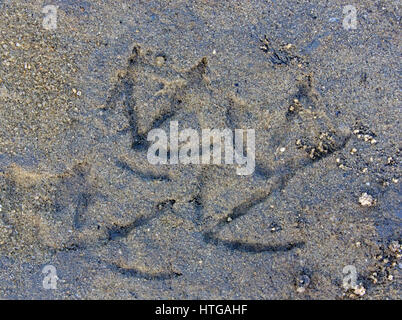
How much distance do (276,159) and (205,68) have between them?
65 centimetres

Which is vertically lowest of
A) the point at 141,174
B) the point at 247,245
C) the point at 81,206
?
the point at 247,245

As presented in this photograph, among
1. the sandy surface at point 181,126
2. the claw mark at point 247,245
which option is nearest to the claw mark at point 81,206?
the sandy surface at point 181,126

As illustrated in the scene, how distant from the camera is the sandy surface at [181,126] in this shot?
2.29 m

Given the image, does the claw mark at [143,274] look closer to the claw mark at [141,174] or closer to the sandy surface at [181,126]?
the sandy surface at [181,126]

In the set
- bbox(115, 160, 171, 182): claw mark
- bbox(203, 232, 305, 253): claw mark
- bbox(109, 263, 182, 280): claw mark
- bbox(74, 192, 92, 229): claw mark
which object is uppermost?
bbox(115, 160, 171, 182): claw mark

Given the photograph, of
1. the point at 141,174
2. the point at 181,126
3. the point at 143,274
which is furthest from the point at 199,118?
the point at 143,274

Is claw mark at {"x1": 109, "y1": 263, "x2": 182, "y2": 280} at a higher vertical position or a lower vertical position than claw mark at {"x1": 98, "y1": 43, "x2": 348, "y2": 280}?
lower

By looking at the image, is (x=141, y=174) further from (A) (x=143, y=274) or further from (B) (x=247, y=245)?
(B) (x=247, y=245)

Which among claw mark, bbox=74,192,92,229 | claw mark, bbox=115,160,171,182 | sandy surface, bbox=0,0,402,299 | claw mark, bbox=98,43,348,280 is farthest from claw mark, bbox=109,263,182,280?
claw mark, bbox=115,160,171,182

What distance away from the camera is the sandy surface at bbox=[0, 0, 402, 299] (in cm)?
229

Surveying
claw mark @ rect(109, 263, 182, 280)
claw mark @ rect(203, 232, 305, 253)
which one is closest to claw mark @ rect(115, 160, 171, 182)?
claw mark @ rect(203, 232, 305, 253)

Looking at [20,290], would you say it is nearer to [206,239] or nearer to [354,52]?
[206,239]

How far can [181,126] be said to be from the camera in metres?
2.33

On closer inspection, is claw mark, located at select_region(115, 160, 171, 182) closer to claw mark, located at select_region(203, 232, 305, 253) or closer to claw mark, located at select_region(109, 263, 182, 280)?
claw mark, located at select_region(203, 232, 305, 253)
